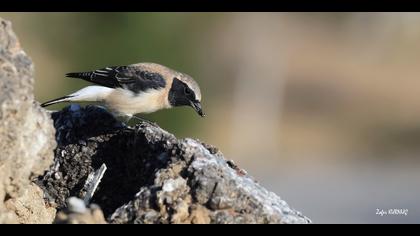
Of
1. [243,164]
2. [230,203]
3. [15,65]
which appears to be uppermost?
[15,65]

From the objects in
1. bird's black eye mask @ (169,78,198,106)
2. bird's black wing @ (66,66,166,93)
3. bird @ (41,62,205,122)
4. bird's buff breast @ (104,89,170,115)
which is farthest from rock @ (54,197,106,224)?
bird's black eye mask @ (169,78,198,106)

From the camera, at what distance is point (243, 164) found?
29.8 m

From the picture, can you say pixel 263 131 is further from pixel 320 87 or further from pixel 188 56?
pixel 188 56

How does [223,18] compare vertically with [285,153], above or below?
above

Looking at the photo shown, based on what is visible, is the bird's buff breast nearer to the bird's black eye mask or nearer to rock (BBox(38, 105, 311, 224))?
the bird's black eye mask

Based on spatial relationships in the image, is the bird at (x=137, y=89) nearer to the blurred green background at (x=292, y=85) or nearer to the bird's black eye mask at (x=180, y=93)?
the bird's black eye mask at (x=180, y=93)

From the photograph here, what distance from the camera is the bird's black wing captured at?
9.55m

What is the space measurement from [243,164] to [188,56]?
38.5 feet

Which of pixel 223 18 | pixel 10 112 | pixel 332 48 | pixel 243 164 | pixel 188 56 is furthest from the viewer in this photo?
pixel 332 48

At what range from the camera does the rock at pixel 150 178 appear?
465cm

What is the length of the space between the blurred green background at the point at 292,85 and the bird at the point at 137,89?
6.25m

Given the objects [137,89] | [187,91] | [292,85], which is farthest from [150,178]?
[292,85]

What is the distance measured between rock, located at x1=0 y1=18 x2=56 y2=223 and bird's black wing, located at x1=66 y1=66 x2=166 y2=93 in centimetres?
455

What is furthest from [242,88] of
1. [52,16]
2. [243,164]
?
[52,16]
